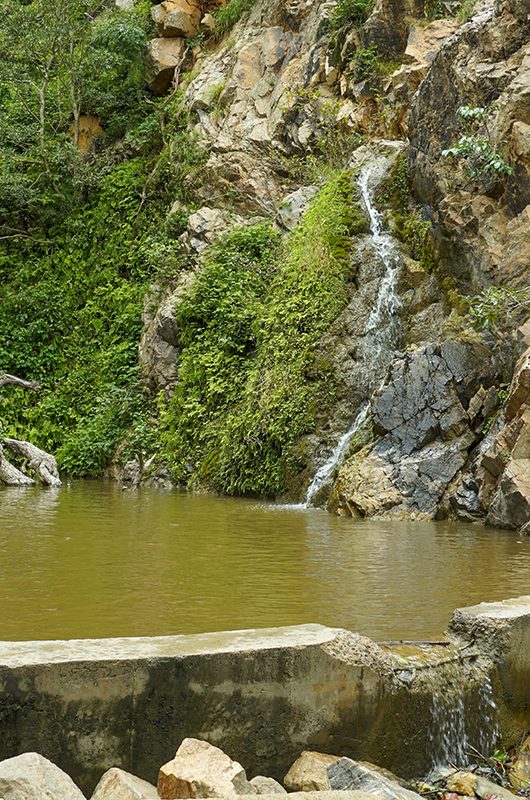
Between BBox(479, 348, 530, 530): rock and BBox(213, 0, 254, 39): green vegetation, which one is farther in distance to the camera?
BBox(213, 0, 254, 39): green vegetation

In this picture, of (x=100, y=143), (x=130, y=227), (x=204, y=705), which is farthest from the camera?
(x=100, y=143)

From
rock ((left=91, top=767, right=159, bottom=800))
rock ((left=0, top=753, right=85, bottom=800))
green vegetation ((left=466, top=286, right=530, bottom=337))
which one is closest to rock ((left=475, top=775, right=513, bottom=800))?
rock ((left=91, top=767, right=159, bottom=800))

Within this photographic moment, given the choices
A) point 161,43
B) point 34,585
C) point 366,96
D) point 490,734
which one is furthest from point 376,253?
point 161,43

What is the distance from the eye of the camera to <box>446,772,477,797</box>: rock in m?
3.24

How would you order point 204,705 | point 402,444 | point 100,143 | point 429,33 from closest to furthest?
point 204,705, point 402,444, point 429,33, point 100,143

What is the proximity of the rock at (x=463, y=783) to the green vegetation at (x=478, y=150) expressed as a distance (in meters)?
8.82

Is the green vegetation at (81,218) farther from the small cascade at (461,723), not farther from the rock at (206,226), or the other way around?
the small cascade at (461,723)

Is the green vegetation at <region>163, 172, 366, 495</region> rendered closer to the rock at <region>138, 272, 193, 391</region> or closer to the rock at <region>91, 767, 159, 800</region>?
the rock at <region>138, 272, 193, 391</region>

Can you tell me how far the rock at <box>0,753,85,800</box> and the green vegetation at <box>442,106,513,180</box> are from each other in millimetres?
9741

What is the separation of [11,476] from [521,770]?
12.0 metres

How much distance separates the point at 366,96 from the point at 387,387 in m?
9.48

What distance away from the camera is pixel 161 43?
22812mm

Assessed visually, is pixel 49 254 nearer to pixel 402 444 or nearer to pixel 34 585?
pixel 402 444

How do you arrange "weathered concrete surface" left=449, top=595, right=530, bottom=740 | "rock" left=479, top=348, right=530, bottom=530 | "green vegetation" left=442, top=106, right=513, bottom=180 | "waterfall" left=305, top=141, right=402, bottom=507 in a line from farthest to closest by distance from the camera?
1. "waterfall" left=305, top=141, right=402, bottom=507
2. "green vegetation" left=442, top=106, right=513, bottom=180
3. "rock" left=479, top=348, right=530, bottom=530
4. "weathered concrete surface" left=449, top=595, right=530, bottom=740
